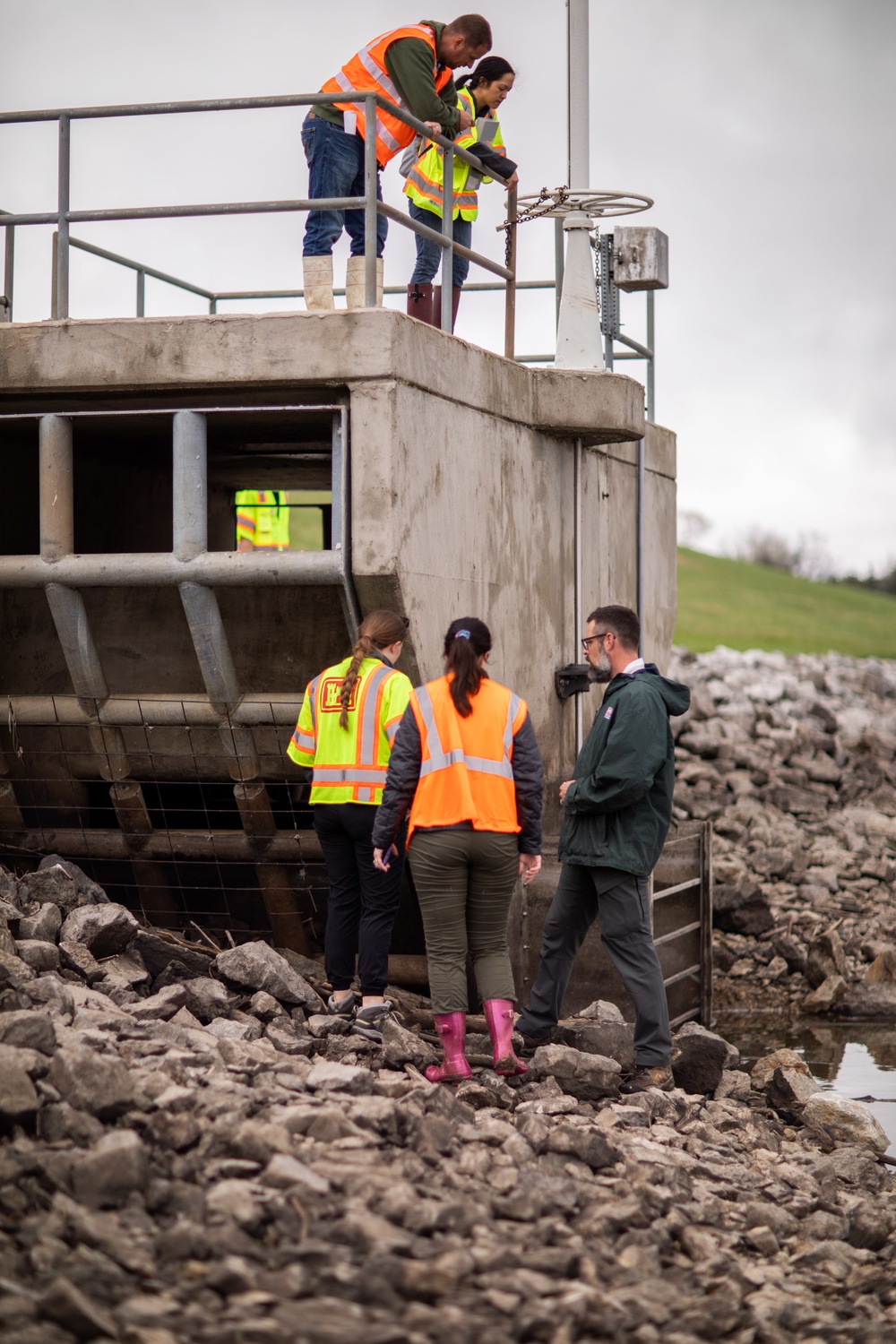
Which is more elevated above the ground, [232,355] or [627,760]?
[232,355]

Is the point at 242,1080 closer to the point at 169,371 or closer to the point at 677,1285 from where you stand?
→ the point at 677,1285

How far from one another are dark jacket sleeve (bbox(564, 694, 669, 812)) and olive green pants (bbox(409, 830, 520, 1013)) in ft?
1.58

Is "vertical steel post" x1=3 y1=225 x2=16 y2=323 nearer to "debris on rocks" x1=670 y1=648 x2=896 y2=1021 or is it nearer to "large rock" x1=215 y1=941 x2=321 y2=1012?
"large rock" x1=215 y1=941 x2=321 y2=1012

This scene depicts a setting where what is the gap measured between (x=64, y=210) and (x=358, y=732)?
3.26 meters

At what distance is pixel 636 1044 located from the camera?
7.38m

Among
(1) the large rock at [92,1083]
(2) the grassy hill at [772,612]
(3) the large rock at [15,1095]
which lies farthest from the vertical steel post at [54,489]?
(2) the grassy hill at [772,612]

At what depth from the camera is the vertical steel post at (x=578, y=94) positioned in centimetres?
1013

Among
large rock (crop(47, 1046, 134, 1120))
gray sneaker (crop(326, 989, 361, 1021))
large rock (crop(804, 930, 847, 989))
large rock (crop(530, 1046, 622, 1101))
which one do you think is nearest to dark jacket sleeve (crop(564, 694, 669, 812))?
large rock (crop(530, 1046, 622, 1101))

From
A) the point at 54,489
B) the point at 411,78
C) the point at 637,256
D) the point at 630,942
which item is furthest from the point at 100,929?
the point at 637,256

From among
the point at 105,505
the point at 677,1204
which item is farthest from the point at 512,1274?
the point at 105,505

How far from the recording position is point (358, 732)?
24.3 feet

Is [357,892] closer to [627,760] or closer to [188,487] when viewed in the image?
[627,760]

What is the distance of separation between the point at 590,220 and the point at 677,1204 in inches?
258

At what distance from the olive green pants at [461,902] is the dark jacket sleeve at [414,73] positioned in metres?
4.06
